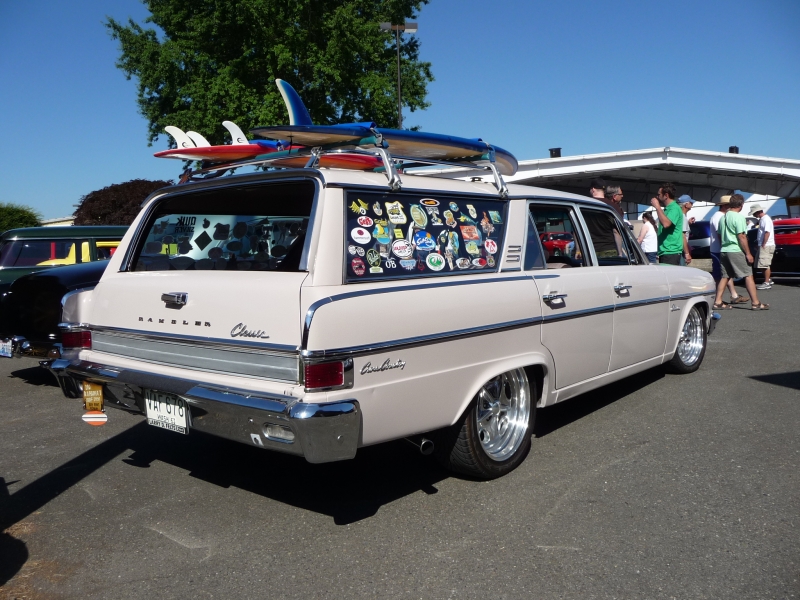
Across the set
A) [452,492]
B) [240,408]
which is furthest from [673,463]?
[240,408]

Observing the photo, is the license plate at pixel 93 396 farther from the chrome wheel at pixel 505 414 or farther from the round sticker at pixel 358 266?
the chrome wheel at pixel 505 414

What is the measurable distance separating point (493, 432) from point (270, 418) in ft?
5.19

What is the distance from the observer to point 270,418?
307 centimetres

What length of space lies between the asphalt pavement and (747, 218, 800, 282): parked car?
1236cm

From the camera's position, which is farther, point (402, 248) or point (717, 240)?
point (717, 240)

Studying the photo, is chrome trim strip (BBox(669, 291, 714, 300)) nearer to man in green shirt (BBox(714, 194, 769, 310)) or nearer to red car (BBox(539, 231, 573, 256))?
red car (BBox(539, 231, 573, 256))

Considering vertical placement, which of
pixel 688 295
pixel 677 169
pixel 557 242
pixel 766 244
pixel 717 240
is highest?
pixel 677 169

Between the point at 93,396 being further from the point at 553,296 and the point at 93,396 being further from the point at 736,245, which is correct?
the point at 736,245

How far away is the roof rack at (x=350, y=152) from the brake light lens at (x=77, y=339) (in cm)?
107

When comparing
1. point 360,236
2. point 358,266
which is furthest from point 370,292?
point 360,236

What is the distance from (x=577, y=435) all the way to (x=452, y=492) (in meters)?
1.35

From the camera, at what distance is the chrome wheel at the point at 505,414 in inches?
161

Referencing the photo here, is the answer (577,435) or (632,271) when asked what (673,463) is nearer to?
(577,435)

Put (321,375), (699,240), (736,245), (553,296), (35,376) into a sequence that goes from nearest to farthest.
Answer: (321,375), (553,296), (35,376), (736,245), (699,240)
